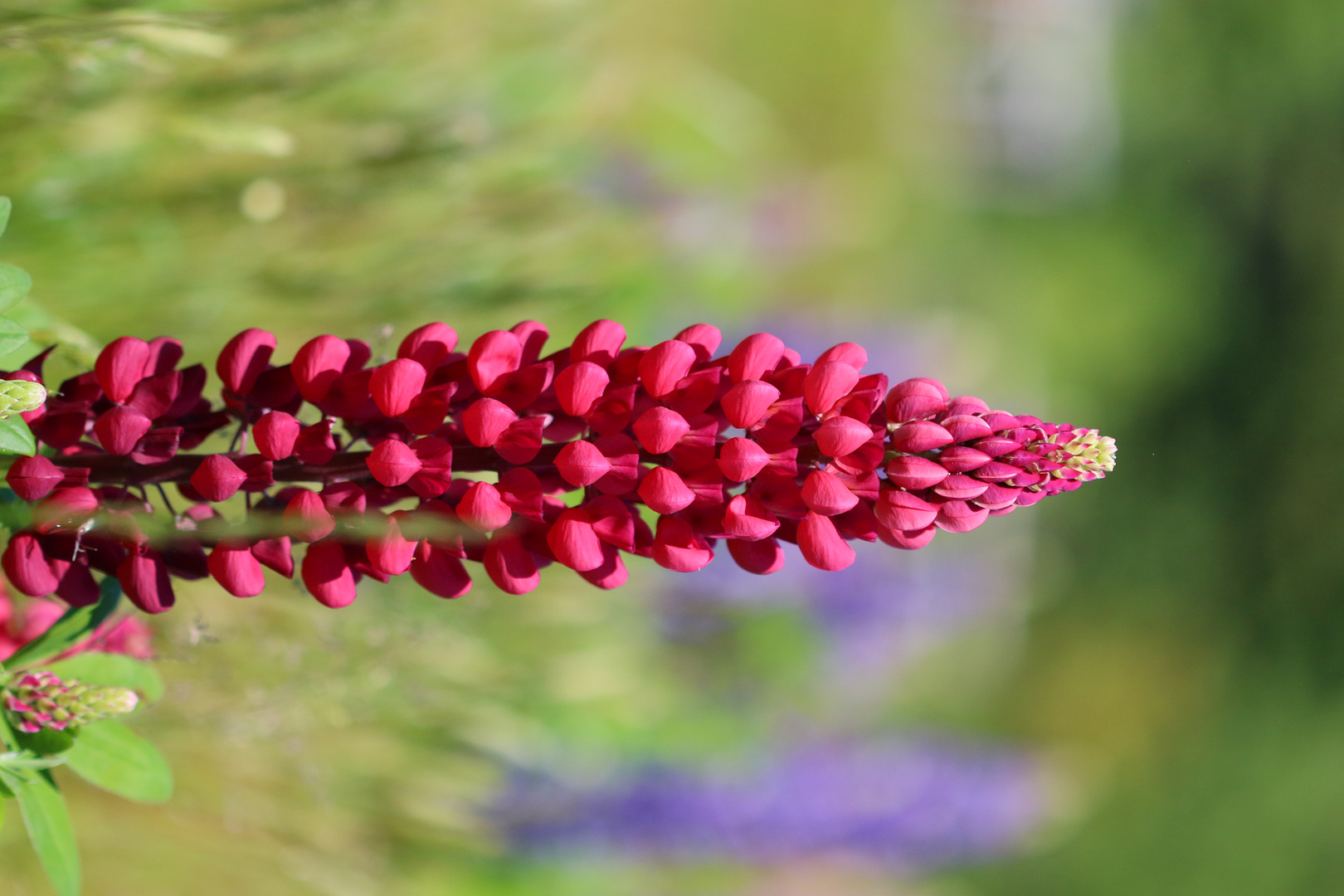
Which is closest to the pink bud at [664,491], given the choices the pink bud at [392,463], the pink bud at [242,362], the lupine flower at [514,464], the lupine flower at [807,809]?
the lupine flower at [514,464]

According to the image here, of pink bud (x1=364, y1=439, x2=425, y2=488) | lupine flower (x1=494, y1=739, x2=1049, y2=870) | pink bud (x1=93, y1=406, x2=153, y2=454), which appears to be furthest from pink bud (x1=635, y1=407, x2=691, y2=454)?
lupine flower (x1=494, y1=739, x2=1049, y2=870)

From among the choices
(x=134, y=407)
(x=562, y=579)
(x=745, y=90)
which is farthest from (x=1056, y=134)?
(x=134, y=407)

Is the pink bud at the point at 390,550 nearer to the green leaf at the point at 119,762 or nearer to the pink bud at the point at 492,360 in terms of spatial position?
the pink bud at the point at 492,360

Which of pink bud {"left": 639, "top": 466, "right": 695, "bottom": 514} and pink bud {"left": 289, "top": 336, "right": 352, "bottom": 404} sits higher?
pink bud {"left": 289, "top": 336, "right": 352, "bottom": 404}

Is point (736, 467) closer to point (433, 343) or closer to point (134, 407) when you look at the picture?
point (433, 343)

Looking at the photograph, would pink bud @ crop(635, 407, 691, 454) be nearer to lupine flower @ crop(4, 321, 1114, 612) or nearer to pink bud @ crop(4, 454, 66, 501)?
lupine flower @ crop(4, 321, 1114, 612)

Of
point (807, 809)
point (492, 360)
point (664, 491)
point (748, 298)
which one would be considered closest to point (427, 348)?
point (492, 360)
